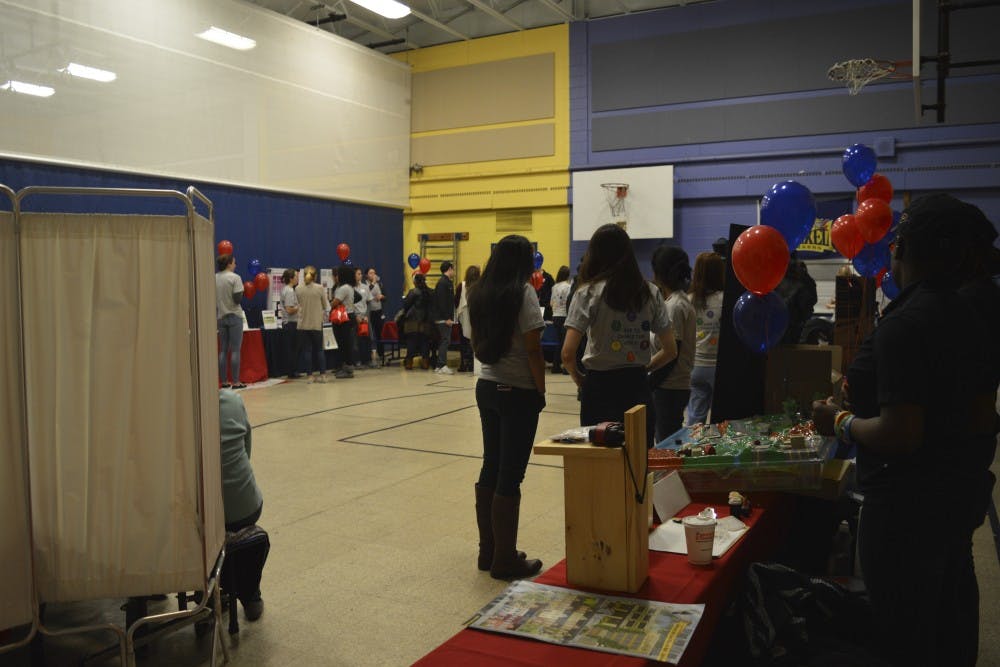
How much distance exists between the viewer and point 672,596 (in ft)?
6.74

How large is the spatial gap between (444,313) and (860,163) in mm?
6938

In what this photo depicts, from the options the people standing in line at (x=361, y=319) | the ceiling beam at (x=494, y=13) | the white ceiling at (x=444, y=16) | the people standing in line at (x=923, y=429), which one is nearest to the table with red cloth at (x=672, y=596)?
the people standing in line at (x=923, y=429)

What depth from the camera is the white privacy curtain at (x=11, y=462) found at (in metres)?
2.19

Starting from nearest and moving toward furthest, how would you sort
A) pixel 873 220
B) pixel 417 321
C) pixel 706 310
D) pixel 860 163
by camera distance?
pixel 706 310 → pixel 873 220 → pixel 860 163 → pixel 417 321

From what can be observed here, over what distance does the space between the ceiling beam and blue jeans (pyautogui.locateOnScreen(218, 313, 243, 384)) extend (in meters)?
6.51

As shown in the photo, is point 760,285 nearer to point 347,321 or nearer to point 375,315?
point 347,321

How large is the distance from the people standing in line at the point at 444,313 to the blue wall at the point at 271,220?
2585 mm

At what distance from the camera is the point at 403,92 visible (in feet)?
50.5

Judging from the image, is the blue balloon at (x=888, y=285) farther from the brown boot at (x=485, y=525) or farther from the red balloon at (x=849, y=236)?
the brown boot at (x=485, y=525)

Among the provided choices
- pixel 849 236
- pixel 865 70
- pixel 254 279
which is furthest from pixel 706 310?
pixel 254 279

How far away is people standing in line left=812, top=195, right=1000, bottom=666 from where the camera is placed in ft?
5.80

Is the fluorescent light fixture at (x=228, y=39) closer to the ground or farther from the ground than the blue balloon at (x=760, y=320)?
farther from the ground

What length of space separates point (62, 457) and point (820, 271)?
1075cm

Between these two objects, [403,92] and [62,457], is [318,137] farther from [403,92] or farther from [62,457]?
[62,457]
